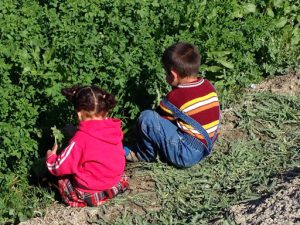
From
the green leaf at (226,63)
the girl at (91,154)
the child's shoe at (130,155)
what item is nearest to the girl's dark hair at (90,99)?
the girl at (91,154)

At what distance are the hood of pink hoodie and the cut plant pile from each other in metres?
0.54

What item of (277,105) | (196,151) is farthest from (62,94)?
(277,105)

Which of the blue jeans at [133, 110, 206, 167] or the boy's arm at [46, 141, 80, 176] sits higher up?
the boy's arm at [46, 141, 80, 176]

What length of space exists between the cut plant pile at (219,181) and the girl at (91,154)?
17cm

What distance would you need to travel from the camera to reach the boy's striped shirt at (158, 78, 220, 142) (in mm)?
5074

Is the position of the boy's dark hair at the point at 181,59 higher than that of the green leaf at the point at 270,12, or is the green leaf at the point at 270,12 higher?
the boy's dark hair at the point at 181,59

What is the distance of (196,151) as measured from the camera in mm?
5121

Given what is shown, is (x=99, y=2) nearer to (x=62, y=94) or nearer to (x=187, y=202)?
(x=62, y=94)

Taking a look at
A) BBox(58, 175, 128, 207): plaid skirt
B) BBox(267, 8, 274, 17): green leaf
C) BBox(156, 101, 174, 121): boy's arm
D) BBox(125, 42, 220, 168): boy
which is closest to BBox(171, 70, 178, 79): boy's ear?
BBox(125, 42, 220, 168): boy

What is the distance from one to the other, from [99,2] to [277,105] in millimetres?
1950

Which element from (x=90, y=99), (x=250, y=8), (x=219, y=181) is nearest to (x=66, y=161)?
(x=90, y=99)

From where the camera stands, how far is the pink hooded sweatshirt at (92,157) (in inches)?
182

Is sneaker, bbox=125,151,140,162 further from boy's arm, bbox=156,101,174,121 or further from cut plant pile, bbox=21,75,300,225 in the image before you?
boy's arm, bbox=156,101,174,121

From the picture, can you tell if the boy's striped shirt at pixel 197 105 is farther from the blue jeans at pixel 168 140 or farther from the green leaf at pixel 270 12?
the green leaf at pixel 270 12
